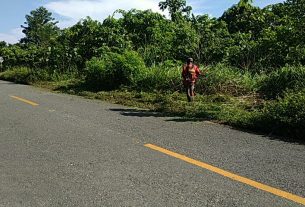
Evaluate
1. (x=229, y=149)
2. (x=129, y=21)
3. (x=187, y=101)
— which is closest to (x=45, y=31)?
(x=129, y=21)

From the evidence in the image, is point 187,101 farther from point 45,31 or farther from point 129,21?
point 45,31

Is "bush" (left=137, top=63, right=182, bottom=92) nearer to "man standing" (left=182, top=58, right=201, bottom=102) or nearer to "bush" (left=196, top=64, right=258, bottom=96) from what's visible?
"bush" (left=196, top=64, right=258, bottom=96)

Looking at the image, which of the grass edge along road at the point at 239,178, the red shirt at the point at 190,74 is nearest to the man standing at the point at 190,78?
the red shirt at the point at 190,74

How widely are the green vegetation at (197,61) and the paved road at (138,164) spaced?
109cm

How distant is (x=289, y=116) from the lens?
7.97 meters

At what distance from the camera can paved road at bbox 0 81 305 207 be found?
462cm

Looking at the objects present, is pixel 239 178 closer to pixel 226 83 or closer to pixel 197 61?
pixel 226 83

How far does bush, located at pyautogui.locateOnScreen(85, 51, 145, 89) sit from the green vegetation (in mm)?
40

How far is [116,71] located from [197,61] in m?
3.49

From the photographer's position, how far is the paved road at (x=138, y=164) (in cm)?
462

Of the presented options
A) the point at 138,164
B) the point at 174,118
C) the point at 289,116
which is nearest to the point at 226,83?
the point at 174,118

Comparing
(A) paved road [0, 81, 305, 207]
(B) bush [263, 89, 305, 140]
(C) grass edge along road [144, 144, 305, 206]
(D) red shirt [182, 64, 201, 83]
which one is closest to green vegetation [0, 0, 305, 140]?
(B) bush [263, 89, 305, 140]

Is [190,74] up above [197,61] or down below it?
below

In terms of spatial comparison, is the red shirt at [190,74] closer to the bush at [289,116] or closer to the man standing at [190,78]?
the man standing at [190,78]
